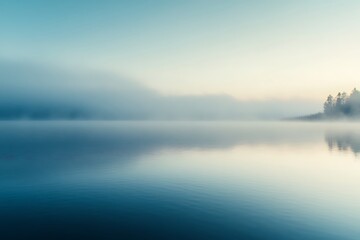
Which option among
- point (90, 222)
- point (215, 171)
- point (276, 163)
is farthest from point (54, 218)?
point (276, 163)

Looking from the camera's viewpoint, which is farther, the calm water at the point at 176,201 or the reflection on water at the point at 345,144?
the reflection on water at the point at 345,144

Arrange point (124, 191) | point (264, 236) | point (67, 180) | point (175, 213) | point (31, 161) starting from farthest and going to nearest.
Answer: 1. point (31, 161)
2. point (67, 180)
3. point (124, 191)
4. point (175, 213)
5. point (264, 236)

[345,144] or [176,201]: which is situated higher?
[176,201]

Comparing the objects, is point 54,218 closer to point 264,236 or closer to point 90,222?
point 90,222

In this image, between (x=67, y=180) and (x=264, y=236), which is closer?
(x=264, y=236)

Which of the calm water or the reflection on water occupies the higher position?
the calm water

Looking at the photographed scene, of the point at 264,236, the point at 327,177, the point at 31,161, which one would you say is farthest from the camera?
the point at 31,161

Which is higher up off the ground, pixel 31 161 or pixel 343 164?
pixel 31 161

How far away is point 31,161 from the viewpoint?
251 ft

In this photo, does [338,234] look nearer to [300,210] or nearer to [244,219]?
[300,210]

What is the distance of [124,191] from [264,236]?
25.2 metres

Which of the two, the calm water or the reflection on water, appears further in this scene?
the reflection on water

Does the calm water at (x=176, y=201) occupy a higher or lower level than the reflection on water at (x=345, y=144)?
higher

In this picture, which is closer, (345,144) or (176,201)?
(176,201)
